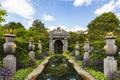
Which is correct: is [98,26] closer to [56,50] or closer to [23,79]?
[56,50]

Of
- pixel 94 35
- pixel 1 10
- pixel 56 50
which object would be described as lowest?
pixel 56 50

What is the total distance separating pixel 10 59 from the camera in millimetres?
9297

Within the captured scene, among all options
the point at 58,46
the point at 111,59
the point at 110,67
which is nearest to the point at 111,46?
the point at 111,59

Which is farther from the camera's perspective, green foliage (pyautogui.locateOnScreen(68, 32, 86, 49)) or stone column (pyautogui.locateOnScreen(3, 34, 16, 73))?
green foliage (pyautogui.locateOnScreen(68, 32, 86, 49))

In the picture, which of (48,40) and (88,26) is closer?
(48,40)

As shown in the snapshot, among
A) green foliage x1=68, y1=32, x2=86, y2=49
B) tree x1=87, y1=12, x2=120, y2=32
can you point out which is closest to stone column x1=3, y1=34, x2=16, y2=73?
green foliage x1=68, y1=32, x2=86, y2=49

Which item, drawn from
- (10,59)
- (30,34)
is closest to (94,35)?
(30,34)

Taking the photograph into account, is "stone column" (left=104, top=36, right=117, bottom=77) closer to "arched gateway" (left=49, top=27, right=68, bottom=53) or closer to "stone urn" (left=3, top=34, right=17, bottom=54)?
"stone urn" (left=3, top=34, right=17, bottom=54)

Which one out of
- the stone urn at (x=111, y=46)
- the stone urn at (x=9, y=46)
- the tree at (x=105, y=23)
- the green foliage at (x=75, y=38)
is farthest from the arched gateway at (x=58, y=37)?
the stone urn at (x=111, y=46)

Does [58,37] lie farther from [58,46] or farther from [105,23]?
[105,23]

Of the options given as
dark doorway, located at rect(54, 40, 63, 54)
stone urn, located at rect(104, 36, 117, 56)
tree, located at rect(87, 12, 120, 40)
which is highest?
tree, located at rect(87, 12, 120, 40)

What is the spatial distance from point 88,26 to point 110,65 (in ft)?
152

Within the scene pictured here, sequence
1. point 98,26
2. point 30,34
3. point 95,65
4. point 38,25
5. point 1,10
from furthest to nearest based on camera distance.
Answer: point 38,25
point 98,26
point 30,34
point 1,10
point 95,65

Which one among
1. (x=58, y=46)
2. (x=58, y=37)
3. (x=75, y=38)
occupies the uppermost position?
(x=58, y=37)
